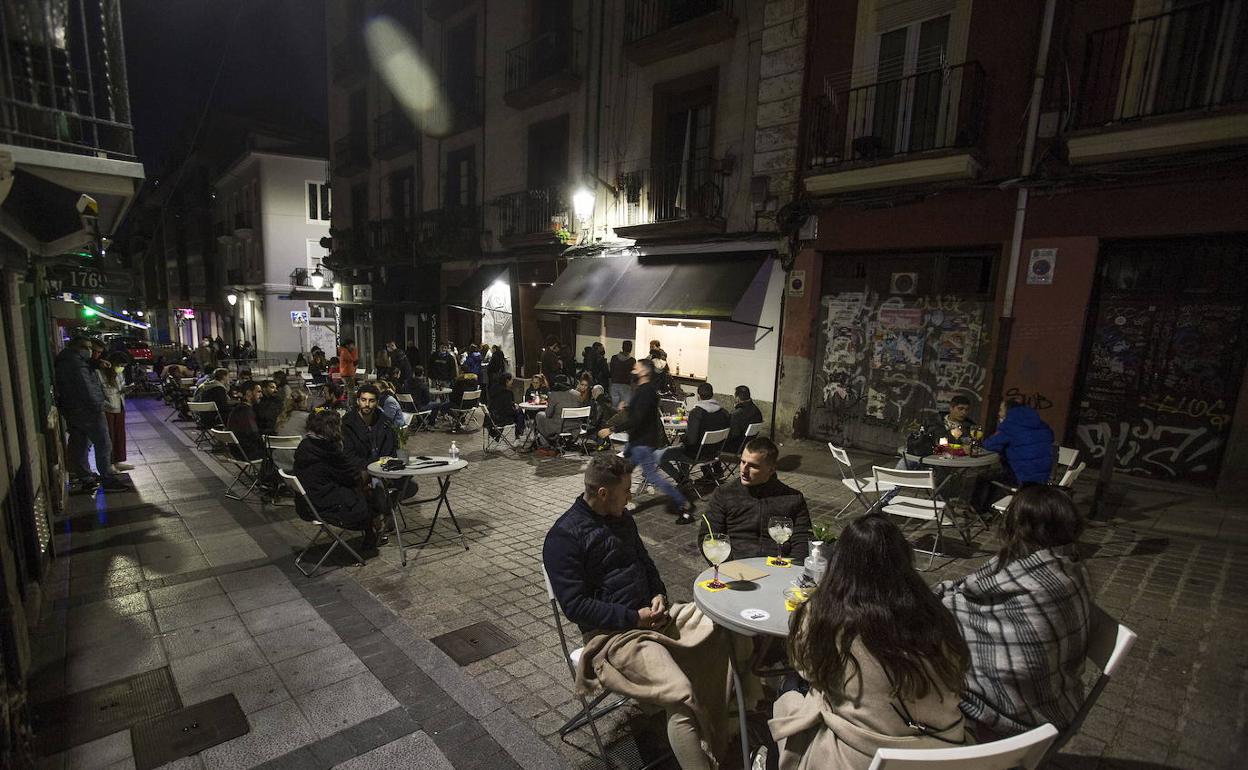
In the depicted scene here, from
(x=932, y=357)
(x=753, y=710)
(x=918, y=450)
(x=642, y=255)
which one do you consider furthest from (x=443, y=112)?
(x=753, y=710)

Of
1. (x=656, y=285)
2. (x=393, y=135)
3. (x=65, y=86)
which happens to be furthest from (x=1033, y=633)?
(x=393, y=135)

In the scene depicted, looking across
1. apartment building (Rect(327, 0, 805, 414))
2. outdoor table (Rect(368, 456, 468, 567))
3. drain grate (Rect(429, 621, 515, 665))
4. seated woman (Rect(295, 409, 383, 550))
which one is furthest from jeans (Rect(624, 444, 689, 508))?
apartment building (Rect(327, 0, 805, 414))

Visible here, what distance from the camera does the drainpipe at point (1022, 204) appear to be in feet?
23.4

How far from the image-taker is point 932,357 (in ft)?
28.3

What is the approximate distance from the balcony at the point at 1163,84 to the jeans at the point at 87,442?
41.5ft

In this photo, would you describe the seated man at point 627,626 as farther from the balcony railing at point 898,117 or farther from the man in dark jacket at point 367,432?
the balcony railing at point 898,117

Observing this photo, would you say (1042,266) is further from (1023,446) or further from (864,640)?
(864,640)

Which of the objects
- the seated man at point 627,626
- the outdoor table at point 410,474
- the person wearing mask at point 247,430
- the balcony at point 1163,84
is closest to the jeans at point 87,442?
the person wearing mask at point 247,430

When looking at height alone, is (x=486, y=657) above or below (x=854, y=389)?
below

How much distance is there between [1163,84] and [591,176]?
9.57 m

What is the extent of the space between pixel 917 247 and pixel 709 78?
5.22 meters

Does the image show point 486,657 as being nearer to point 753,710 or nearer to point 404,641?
point 404,641

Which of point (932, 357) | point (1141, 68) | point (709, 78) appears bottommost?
point (932, 357)

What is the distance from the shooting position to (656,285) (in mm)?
11320
